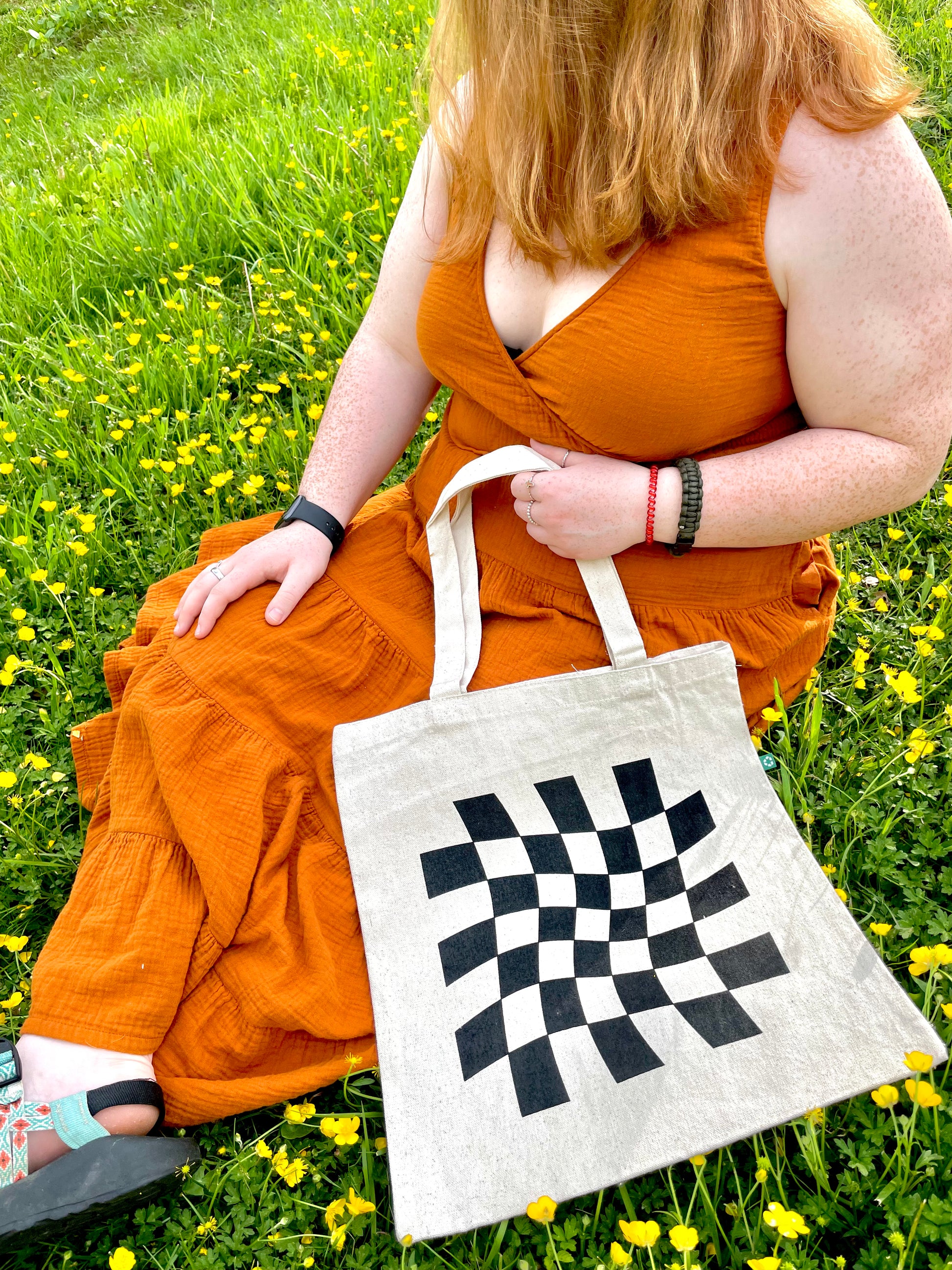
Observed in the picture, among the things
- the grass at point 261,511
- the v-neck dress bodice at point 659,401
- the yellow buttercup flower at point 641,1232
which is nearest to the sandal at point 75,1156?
the grass at point 261,511

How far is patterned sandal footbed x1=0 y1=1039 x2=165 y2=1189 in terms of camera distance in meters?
1.27

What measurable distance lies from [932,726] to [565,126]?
125 centimetres

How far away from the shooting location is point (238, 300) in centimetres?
308

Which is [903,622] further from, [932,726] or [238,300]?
[238,300]

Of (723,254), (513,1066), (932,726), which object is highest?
(723,254)

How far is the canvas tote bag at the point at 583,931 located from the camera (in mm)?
1186

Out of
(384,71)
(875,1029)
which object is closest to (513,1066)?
(875,1029)

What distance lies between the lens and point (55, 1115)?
1283 millimetres

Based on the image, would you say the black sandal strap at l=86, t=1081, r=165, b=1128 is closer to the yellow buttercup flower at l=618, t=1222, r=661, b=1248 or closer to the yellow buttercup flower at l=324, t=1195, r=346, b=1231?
the yellow buttercup flower at l=324, t=1195, r=346, b=1231

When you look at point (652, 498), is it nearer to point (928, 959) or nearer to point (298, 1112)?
point (928, 959)

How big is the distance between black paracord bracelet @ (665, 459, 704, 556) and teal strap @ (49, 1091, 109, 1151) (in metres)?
1.14

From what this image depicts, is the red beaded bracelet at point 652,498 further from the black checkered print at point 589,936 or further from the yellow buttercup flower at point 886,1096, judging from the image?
the yellow buttercup flower at point 886,1096

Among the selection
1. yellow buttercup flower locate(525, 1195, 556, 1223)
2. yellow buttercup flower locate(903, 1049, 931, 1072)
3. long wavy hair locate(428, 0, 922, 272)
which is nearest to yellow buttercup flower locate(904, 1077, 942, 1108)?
yellow buttercup flower locate(903, 1049, 931, 1072)

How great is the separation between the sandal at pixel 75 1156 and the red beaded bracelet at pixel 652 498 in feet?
3.46
